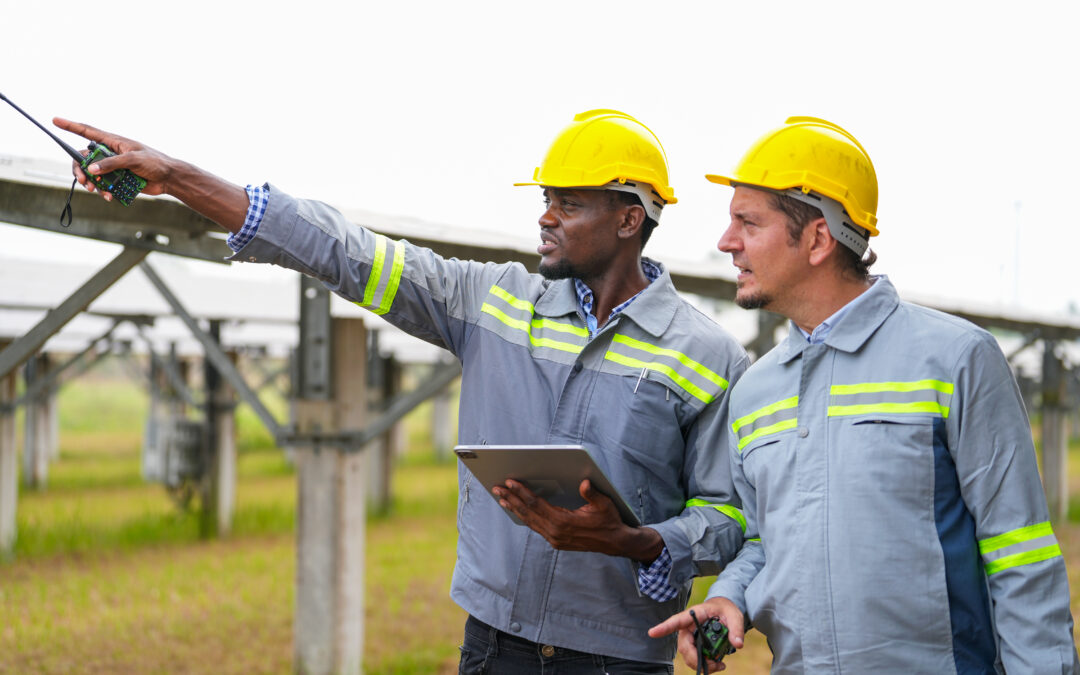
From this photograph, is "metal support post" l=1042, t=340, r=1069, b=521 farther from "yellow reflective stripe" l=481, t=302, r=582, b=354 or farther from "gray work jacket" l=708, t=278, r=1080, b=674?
"gray work jacket" l=708, t=278, r=1080, b=674

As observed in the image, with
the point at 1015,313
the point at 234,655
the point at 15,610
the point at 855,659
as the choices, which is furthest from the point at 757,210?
the point at 1015,313

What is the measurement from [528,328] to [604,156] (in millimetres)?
436

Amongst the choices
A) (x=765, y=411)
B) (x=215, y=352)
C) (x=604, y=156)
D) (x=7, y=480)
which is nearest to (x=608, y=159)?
(x=604, y=156)

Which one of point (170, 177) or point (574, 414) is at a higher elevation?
point (170, 177)

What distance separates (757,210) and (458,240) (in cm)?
222

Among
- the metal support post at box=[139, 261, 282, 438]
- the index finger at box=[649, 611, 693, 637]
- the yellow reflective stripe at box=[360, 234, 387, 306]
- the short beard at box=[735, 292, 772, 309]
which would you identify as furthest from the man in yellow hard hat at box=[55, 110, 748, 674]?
the metal support post at box=[139, 261, 282, 438]

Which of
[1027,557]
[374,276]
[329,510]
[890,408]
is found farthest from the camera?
[329,510]

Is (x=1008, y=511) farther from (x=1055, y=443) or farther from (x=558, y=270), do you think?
(x=1055, y=443)

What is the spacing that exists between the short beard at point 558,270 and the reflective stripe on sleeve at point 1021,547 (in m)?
1.02

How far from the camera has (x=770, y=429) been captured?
197cm

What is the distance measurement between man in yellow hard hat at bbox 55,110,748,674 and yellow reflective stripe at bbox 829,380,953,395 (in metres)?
0.44

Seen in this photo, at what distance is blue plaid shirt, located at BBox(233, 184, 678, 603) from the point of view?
6.48 ft

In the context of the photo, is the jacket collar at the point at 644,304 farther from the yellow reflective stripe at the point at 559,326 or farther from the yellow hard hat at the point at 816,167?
the yellow hard hat at the point at 816,167

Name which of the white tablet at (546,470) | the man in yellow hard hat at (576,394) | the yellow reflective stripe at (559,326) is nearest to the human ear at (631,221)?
the man in yellow hard hat at (576,394)
